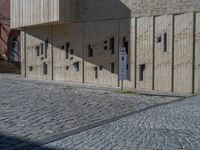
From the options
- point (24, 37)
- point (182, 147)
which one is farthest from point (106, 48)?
point (182, 147)

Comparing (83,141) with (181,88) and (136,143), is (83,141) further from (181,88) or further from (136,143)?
(181,88)

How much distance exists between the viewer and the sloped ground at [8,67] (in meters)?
30.0

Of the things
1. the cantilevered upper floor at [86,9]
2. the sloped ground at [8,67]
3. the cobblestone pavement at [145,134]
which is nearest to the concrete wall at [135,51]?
the cantilevered upper floor at [86,9]

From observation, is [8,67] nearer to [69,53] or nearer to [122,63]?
[69,53]

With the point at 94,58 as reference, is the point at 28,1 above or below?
above

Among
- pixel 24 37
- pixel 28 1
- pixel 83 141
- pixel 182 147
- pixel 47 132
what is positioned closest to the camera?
pixel 182 147

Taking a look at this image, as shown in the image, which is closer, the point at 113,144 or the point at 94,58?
the point at 113,144

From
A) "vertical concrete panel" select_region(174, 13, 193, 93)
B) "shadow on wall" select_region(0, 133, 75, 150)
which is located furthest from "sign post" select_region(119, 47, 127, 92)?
"shadow on wall" select_region(0, 133, 75, 150)

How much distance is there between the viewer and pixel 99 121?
944 centimetres

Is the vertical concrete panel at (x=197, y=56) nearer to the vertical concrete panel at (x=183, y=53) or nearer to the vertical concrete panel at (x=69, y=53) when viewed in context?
the vertical concrete panel at (x=183, y=53)

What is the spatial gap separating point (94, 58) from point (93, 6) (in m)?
2.41

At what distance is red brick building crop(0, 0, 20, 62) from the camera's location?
32.1m

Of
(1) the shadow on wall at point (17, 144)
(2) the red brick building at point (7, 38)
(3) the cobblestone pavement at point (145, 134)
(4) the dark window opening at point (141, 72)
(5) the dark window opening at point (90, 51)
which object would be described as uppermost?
(2) the red brick building at point (7, 38)

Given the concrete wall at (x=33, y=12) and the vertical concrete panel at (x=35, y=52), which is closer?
the concrete wall at (x=33, y=12)
